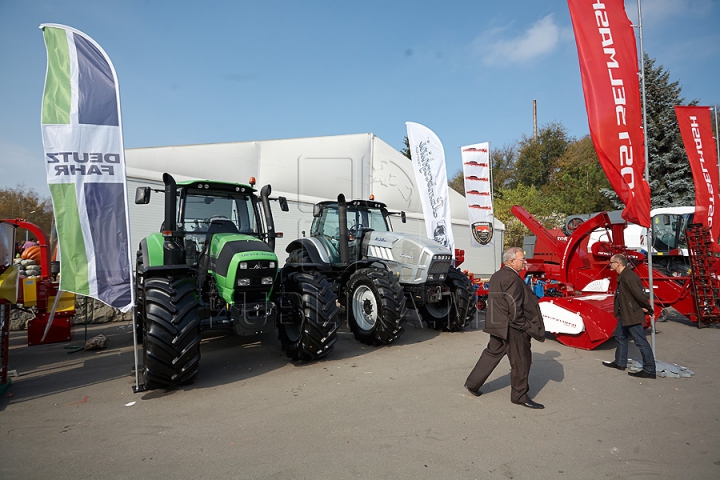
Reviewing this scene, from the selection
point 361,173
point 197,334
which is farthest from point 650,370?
point 361,173

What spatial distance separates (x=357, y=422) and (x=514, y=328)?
5.78 feet

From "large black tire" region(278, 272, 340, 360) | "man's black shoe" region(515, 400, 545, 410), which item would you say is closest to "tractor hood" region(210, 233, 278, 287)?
"large black tire" region(278, 272, 340, 360)

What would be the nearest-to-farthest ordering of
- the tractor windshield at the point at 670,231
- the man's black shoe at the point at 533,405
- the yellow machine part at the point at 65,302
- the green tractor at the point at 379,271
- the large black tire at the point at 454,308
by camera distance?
the man's black shoe at the point at 533,405 < the green tractor at the point at 379,271 < the yellow machine part at the point at 65,302 < the large black tire at the point at 454,308 < the tractor windshield at the point at 670,231

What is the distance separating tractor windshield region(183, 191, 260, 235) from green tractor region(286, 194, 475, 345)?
940 mm

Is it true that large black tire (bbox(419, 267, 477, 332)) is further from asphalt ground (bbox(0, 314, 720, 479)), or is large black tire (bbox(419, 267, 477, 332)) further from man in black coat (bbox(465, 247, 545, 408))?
man in black coat (bbox(465, 247, 545, 408))

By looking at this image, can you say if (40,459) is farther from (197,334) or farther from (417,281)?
(417,281)

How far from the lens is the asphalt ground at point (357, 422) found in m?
2.85

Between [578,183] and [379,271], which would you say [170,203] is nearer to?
[379,271]

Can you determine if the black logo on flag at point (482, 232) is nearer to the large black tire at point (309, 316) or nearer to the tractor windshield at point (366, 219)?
the tractor windshield at point (366, 219)

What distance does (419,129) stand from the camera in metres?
9.96

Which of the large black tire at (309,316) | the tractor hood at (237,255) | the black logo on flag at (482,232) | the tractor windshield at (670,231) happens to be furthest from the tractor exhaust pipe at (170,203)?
the tractor windshield at (670,231)

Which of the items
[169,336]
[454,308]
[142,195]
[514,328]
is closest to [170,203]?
[142,195]

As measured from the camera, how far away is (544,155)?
1259 inches

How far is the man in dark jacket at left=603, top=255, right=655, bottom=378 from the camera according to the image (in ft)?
15.8
